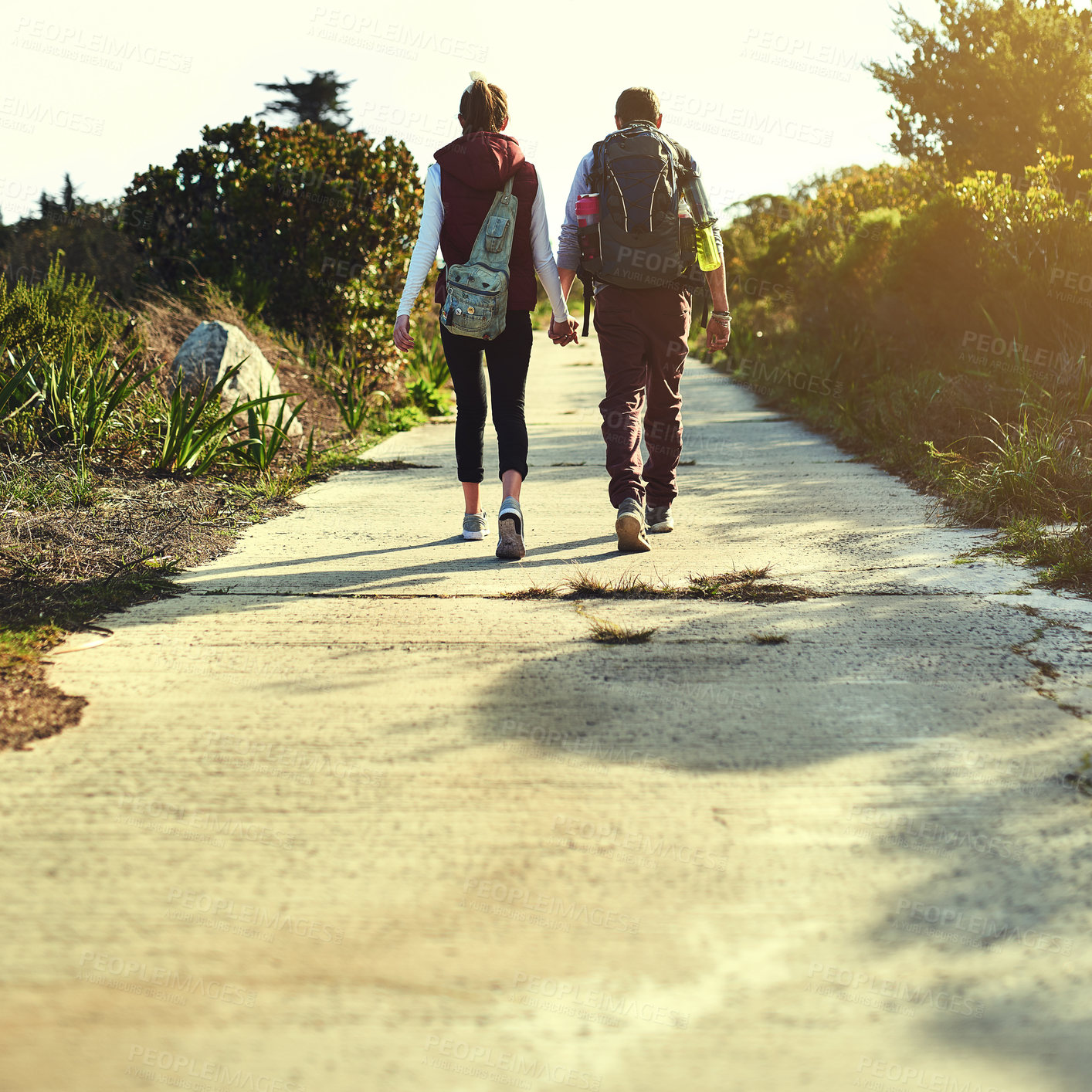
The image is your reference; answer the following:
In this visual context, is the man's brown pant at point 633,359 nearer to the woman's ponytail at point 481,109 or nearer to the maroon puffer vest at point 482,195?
the maroon puffer vest at point 482,195

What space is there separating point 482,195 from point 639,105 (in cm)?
83

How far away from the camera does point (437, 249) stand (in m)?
4.64

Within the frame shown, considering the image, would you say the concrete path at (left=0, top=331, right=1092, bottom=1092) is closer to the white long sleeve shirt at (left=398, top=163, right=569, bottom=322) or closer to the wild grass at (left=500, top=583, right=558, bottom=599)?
the wild grass at (left=500, top=583, right=558, bottom=599)

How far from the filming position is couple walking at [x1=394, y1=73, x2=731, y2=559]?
4.42 metres

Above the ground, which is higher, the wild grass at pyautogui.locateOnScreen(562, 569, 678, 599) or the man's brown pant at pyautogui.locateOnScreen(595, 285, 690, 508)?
the man's brown pant at pyautogui.locateOnScreen(595, 285, 690, 508)

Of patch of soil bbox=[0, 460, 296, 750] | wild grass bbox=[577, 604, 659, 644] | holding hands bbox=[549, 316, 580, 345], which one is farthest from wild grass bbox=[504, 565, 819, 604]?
patch of soil bbox=[0, 460, 296, 750]

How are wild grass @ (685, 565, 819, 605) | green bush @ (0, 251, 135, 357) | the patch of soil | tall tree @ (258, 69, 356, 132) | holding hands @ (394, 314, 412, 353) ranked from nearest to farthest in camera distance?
the patch of soil, wild grass @ (685, 565, 819, 605), holding hands @ (394, 314, 412, 353), green bush @ (0, 251, 135, 357), tall tree @ (258, 69, 356, 132)

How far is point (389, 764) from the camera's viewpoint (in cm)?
254

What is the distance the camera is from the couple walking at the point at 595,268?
14.5 feet

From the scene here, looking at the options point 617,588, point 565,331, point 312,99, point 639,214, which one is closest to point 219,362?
point 565,331

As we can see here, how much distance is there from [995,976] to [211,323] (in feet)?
22.5

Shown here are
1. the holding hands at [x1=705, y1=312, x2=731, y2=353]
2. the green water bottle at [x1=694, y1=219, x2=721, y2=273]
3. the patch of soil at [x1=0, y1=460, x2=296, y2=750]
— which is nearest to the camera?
the patch of soil at [x1=0, y1=460, x2=296, y2=750]

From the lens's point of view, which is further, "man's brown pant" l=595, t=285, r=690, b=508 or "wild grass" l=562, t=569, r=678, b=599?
"man's brown pant" l=595, t=285, r=690, b=508

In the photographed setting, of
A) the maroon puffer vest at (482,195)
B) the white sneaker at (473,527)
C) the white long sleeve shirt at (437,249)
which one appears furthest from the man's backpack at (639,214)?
the white sneaker at (473,527)
